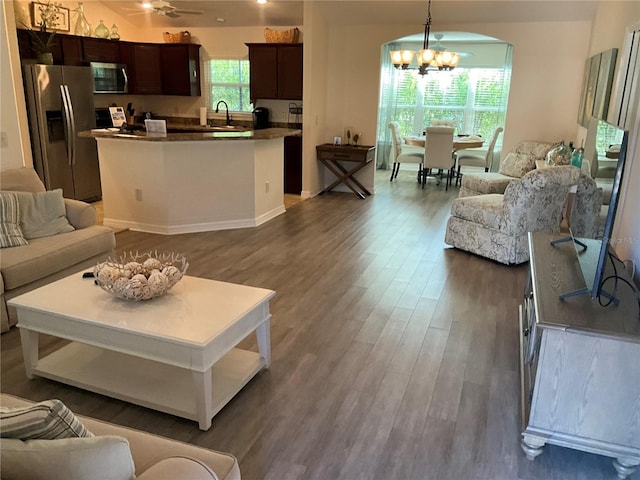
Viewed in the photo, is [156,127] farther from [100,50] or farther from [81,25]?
[81,25]

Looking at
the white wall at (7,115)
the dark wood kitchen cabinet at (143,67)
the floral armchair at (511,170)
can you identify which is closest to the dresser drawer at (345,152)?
the floral armchair at (511,170)

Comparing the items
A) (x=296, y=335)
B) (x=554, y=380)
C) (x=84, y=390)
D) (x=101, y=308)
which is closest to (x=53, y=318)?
(x=101, y=308)

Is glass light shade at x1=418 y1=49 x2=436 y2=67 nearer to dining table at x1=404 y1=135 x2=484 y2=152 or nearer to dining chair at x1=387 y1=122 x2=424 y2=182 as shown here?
dining table at x1=404 y1=135 x2=484 y2=152

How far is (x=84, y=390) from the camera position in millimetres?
2574

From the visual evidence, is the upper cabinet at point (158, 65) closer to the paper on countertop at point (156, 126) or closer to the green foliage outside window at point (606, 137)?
the paper on countertop at point (156, 126)

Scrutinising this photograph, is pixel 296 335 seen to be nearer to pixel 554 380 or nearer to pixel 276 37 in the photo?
pixel 554 380

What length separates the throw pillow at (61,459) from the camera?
1104mm

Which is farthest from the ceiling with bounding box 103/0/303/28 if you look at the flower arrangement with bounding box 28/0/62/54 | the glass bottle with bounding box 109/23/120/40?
the flower arrangement with bounding box 28/0/62/54

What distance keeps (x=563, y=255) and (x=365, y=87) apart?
5.02 metres

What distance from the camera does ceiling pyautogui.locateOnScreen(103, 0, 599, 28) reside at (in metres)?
6.07

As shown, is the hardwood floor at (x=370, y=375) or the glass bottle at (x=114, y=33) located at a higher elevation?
the glass bottle at (x=114, y=33)

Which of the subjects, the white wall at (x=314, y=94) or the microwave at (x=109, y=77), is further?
the microwave at (x=109, y=77)

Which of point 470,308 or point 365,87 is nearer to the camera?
point 470,308

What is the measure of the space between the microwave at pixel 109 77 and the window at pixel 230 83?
1.34m
